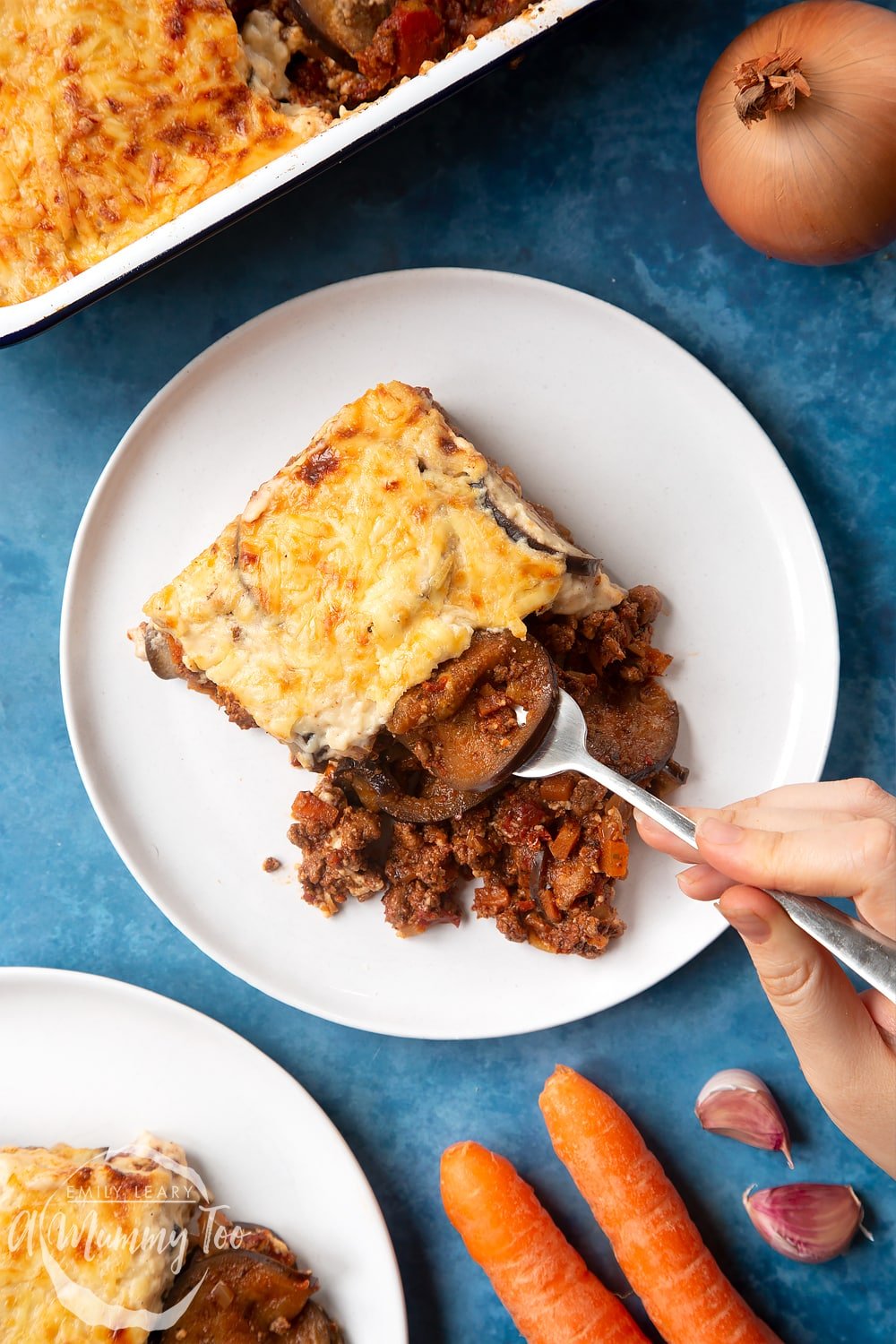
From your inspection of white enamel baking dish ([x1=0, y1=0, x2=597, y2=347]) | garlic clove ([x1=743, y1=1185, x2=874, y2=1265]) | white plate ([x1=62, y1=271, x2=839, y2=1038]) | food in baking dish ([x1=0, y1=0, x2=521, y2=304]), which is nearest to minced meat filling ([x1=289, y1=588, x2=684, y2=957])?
white plate ([x1=62, y1=271, x2=839, y2=1038])

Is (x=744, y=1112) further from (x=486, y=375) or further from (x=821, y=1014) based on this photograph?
(x=486, y=375)

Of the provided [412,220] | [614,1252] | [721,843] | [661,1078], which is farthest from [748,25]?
[614,1252]

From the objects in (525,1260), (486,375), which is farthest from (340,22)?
(525,1260)

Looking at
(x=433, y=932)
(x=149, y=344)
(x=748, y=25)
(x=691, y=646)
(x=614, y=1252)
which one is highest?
(x=748, y=25)

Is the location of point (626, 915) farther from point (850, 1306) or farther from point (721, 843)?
Result: point (850, 1306)

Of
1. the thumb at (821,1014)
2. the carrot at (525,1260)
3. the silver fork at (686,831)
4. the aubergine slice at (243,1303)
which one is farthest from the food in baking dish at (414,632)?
the aubergine slice at (243,1303)

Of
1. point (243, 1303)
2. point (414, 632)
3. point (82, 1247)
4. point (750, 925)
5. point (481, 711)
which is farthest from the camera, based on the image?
point (243, 1303)

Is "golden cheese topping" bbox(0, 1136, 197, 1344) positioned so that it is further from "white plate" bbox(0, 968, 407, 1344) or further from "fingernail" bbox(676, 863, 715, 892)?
"fingernail" bbox(676, 863, 715, 892)
